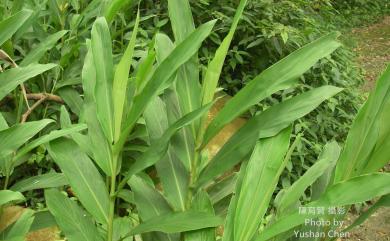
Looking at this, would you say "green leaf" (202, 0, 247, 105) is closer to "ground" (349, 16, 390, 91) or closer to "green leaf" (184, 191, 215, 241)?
"green leaf" (184, 191, 215, 241)

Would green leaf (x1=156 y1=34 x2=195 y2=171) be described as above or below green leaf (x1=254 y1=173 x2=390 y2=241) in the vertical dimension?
above

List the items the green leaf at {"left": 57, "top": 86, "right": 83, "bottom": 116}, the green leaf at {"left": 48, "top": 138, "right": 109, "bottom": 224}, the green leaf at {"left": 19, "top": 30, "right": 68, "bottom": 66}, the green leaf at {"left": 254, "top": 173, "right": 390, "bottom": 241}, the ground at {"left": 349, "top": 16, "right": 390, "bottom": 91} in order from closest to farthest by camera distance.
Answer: the green leaf at {"left": 254, "top": 173, "right": 390, "bottom": 241} < the green leaf at {"left": 48, "top": 138, "right": 109, "bottom": 224} < the green leaf at {"left": 19, "top": 30, "right": 68, "bottom": 66} < the green leaf at {"left": 57, "top": 86, "right": 83, "bottom": 116} < the ground at {"left": 349, "top": 16, "right": 390, "bottom": 91}

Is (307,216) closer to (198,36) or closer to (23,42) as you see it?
(198,36)

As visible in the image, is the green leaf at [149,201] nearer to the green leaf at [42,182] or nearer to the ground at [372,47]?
the green leaf at [42,182]

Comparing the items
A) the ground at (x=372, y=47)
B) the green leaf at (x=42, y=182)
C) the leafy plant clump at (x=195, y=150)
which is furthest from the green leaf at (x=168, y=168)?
the ground at (x=372, y=47)

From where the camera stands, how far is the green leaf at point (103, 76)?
3.81ft

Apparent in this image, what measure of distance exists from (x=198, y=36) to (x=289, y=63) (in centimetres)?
23

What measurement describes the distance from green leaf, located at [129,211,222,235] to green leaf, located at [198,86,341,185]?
12cm

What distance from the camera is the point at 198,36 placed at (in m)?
1.19

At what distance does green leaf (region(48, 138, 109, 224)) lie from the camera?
4.00ft

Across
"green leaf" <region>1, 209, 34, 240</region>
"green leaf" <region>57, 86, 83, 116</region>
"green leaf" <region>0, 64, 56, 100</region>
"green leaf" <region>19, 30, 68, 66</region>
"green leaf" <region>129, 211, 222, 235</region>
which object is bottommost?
"green leaf" <region>1, 209, 34, 240</region>

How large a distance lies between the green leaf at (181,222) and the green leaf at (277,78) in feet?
0.74

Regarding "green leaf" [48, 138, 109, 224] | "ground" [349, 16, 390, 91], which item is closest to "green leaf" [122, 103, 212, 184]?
"green leaf" [48, 138, 109, 224]

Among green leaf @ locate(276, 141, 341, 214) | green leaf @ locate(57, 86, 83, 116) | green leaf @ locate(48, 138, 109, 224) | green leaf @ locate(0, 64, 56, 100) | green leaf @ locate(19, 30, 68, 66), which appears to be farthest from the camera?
green leaf @ locate(57, 86, 83, 116)
